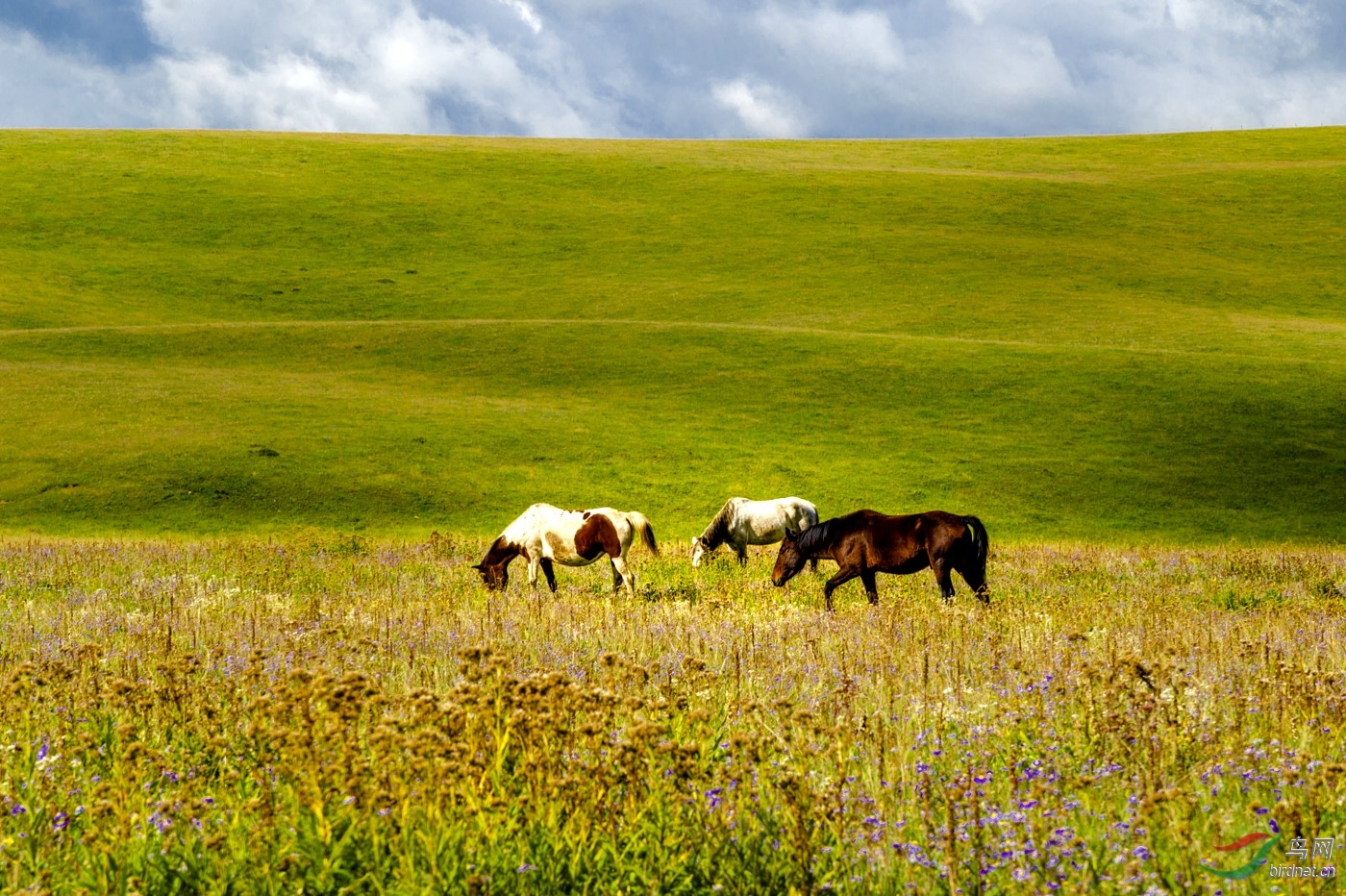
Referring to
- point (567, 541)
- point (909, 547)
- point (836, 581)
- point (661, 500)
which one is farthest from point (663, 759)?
point (661, 500)

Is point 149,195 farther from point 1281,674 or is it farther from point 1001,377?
point 1281,674

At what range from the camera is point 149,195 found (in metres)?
76.0

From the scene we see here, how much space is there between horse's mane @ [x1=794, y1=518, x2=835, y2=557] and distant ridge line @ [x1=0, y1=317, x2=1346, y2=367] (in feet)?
113

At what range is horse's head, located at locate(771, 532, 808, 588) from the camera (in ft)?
53.1

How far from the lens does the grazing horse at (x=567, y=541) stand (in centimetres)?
1662

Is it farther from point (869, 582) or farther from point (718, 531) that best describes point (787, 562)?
point (718, 531)

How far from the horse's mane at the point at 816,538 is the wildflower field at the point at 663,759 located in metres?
4.21

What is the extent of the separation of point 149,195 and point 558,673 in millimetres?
82477

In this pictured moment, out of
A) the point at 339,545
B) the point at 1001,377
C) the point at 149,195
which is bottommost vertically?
the point at 339,545

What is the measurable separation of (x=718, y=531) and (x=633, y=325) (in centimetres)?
3040

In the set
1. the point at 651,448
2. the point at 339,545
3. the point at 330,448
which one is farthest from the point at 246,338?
the point at 339,545

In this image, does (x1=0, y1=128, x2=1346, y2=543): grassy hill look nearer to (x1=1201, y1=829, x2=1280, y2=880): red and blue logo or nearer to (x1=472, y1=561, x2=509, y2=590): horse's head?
(x1=472, y1=561, x2=509, y2=590): horse's head

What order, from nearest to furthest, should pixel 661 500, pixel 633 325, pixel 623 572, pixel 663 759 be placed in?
pixel 663 759
pixel 623 572
pixel 661 500
pixel 633 325

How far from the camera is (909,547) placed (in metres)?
14.7
